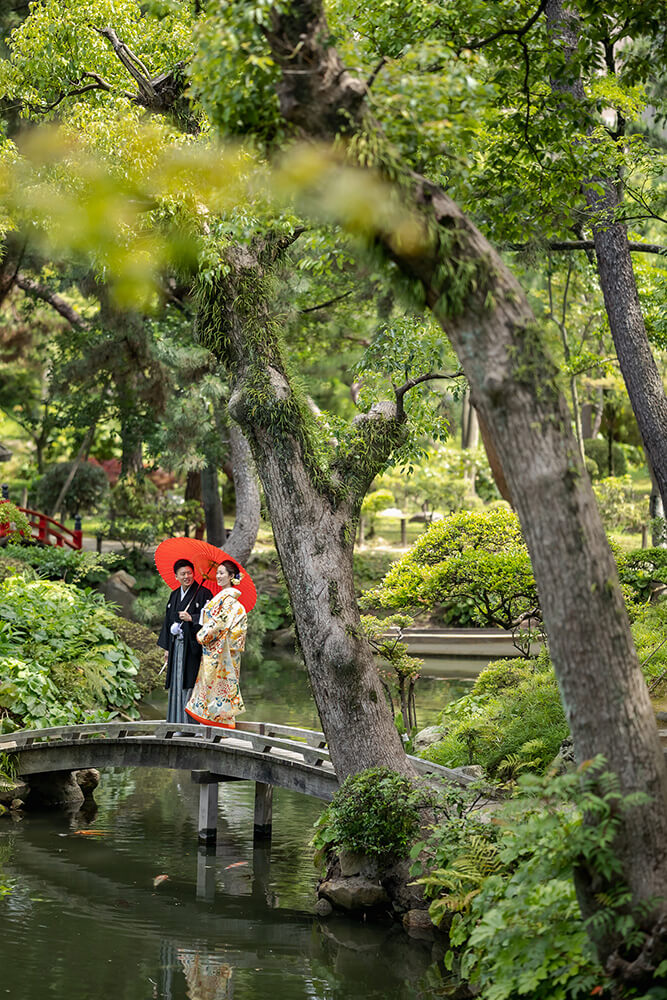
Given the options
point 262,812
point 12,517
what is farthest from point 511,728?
point 12,517

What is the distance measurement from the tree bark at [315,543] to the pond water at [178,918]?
1258mm

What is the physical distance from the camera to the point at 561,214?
832cm

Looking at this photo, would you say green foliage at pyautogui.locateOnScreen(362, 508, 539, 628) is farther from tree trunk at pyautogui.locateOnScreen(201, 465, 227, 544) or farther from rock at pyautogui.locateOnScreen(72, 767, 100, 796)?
tree trunk at pyautogui.locateOnScreen(201, 465, 227, 544)

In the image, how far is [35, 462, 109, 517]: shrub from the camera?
78.0 feet

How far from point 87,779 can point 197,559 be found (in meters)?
3.00

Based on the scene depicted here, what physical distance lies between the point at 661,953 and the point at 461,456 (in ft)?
77.3

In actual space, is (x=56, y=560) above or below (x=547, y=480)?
below

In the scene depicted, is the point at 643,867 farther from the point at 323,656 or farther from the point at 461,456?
the point at 461,456

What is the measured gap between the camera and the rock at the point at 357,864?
767 cm

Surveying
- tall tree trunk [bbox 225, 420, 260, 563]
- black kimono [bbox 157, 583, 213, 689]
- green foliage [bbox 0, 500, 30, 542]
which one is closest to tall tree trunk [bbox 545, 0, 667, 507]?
black kimono [bbox 157, 583, 213, 689]

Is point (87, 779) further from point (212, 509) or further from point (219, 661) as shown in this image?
point (212, 509)

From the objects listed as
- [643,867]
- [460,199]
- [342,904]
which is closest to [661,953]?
[643,867]

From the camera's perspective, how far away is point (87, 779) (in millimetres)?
11664

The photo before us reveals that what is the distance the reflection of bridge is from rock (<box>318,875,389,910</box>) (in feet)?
3.09
